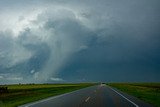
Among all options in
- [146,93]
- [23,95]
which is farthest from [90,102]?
[146,93]

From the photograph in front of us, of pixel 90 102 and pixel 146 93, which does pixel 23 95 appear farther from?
pixel 90 102

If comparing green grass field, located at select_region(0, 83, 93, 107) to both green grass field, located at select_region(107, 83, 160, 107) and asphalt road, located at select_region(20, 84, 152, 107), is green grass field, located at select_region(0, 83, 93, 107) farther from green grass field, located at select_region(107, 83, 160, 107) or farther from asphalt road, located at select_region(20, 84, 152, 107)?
green grass field, located at select_region(107, 83, 160, 107)

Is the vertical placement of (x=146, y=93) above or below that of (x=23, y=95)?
above

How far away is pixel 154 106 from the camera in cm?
2011

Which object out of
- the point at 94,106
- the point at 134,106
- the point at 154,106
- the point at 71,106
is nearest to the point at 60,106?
the point at 71,106

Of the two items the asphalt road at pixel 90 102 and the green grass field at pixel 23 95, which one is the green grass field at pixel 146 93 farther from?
the green grass field at pixel 23 95

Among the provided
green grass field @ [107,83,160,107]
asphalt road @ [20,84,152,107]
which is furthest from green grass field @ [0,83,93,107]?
green grass field @ [107,83,160,107]

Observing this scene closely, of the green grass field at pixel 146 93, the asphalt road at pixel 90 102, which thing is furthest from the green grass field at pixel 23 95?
the green grass field at pixel 146 93

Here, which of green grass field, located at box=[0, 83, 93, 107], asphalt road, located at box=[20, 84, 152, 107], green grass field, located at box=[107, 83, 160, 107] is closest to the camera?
asphalt road, located at box=[20, 84, 152, 107]

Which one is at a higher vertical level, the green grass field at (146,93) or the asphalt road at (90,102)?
the green grass field at (146,93)

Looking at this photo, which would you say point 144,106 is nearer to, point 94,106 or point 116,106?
point 116,106

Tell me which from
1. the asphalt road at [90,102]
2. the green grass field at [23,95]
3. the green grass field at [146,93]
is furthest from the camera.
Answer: the green grass field at [146,93]

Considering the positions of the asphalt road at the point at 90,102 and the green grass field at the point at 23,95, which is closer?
the asphalt road at the point at 90,102

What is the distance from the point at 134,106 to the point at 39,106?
637 cm
